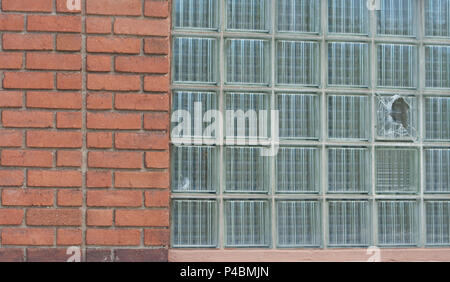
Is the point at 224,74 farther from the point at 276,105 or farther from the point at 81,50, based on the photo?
the point at 81,50

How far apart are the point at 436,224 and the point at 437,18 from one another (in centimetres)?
115

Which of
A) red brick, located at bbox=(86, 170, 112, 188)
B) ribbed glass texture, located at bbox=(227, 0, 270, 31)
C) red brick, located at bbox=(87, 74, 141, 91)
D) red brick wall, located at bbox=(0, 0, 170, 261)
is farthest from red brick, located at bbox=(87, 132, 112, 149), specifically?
ribbed glass texture, located at bbox=(227, 0, 270, 31)

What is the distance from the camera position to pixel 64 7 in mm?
3480

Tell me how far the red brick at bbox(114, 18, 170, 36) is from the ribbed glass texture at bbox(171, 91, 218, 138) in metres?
0.34

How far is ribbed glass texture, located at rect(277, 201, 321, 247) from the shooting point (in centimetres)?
366

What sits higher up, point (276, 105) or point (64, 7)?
point (64, 7)

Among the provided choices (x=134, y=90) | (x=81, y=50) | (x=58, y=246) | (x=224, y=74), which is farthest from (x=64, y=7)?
(x=58, y=246)

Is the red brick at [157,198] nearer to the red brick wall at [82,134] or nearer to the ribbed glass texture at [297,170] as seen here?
the red brick wall at [82,134]

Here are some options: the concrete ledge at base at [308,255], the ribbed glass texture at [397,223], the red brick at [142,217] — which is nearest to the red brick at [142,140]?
the red brick at [142,217]

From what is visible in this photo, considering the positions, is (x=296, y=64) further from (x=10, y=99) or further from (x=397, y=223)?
(x=10, y=99)

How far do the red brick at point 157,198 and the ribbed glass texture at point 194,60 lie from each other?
610 mm

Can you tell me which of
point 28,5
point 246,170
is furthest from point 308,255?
point 28,5

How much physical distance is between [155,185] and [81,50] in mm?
785

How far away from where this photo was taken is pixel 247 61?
3695mm
